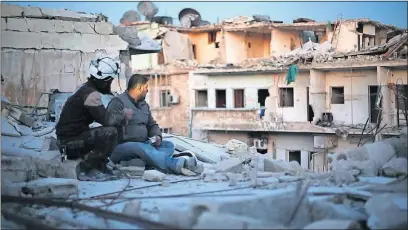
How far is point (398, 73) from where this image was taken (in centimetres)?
2422

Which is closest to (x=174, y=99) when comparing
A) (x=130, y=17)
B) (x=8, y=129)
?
(x=130, y=17)

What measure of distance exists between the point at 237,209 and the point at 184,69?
29117 mm

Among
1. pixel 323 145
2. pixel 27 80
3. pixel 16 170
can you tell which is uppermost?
pixel 27 80

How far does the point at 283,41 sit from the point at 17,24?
79.2 ft

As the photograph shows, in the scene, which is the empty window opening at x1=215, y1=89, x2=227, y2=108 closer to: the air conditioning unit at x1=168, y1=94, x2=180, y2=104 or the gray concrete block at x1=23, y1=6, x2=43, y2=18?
the air conditioning unit at x1=168, y1=94, x2=180, y2=104

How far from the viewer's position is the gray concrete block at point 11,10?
1204 centimetres

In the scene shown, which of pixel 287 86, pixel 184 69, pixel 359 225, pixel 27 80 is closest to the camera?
pixel 359 225

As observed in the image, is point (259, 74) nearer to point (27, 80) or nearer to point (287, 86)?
point (287, 86)

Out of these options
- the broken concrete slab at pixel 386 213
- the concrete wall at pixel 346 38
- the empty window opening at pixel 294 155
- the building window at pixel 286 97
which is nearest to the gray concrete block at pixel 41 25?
the broken concrete slab at pixel 386 213

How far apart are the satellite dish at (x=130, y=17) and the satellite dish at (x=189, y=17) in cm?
307

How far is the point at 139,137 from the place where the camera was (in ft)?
27.0

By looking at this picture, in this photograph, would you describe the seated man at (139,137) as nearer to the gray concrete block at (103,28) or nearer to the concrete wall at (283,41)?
the gray concrete block at (103,28)

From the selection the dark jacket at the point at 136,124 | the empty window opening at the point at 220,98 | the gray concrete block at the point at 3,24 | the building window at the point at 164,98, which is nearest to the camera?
the dark jacket at the point at 136,124

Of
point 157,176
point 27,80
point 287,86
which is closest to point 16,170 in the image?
point 157,176
